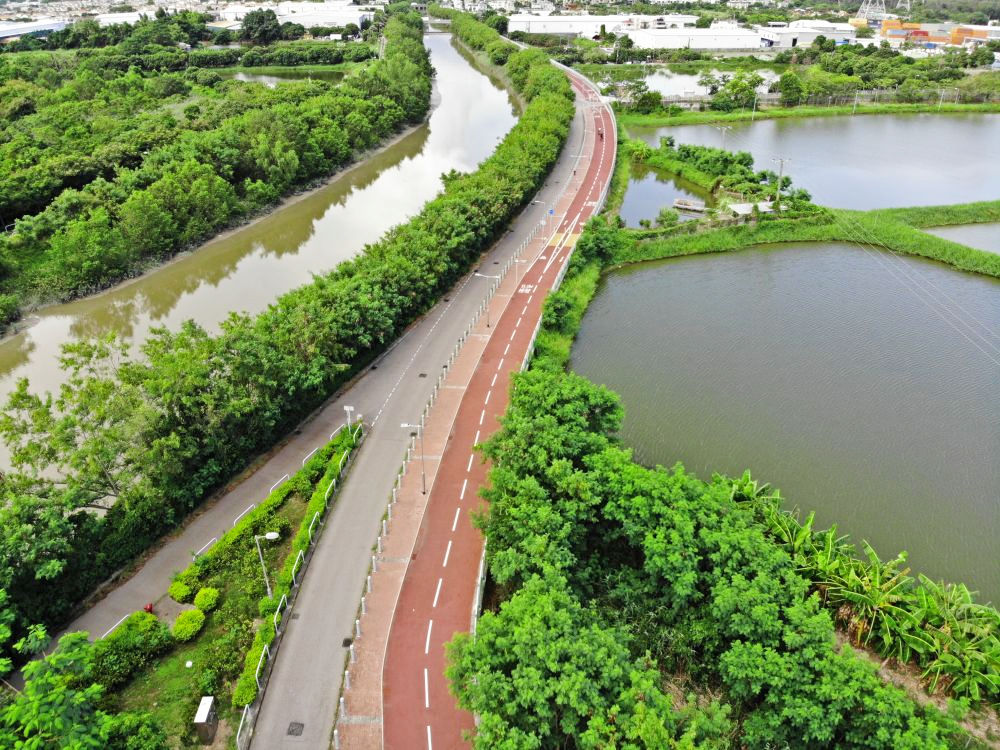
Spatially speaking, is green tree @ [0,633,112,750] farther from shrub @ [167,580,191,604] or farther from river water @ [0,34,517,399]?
river water @ [0,34,517,399]

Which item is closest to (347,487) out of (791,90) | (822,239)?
(822,239)

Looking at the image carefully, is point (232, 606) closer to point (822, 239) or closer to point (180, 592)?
point (180, 592)

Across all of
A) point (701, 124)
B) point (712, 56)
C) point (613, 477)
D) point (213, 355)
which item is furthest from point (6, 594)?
point (712, 56)

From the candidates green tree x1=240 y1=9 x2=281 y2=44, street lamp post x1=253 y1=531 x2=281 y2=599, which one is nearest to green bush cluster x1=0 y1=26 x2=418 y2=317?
street lamp post x1=253 y1=531 x2=281 y2=599

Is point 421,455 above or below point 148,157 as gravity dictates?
below

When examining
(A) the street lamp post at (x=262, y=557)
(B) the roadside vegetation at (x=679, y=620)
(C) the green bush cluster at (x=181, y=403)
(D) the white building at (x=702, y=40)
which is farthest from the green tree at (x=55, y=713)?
(D) the white building at (x=702, y=40)

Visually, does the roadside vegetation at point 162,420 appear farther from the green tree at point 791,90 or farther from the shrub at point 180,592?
the green tree at point 791,90
